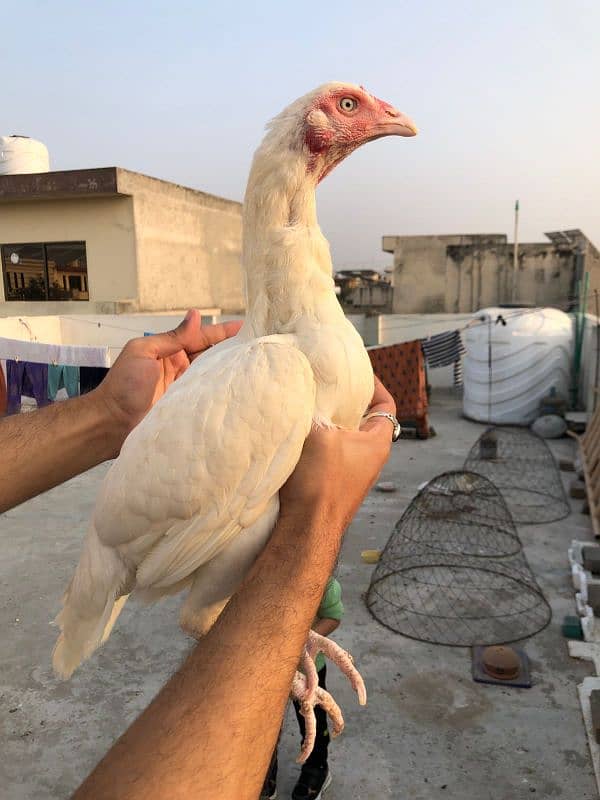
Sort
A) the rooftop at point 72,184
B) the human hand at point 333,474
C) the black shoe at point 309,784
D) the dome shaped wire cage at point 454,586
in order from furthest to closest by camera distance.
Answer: the rooftop at point 72,184 → the dome shaped wire cage at point 454,586 → the black shoe at point 309,784 → the human hand at point 333,474

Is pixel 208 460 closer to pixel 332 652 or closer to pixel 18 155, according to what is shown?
pixel 332 652

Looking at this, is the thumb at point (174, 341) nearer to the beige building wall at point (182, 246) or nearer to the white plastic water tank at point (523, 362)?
the white plastic water tank at point (523, 362)

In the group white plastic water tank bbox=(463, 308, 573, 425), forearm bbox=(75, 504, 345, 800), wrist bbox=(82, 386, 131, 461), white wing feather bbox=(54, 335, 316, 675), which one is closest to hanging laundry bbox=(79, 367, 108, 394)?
wrist bbox=(82, 386, 131, 461)

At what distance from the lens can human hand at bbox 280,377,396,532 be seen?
4.87ft

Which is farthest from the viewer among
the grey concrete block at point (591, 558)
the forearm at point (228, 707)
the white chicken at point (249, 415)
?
the grey concrete block at point (591, 558)

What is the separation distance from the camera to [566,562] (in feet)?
18.5

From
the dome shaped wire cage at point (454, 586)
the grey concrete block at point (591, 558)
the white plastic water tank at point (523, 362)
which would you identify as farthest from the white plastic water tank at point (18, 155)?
the grey concrete block at point (591, 558)

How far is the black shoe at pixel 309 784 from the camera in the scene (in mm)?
3043

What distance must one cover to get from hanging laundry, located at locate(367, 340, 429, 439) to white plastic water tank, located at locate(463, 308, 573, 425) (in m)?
1.43

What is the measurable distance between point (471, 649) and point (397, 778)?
130cm

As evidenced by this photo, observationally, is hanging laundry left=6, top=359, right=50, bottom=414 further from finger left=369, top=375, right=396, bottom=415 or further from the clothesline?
finger left=369, top=375, right=396, bottom=415

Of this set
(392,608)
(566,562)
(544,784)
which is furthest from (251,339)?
(566,562)

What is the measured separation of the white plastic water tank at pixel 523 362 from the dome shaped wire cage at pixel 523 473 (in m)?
0.92

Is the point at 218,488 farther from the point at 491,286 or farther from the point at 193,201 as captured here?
the point at 491,286
